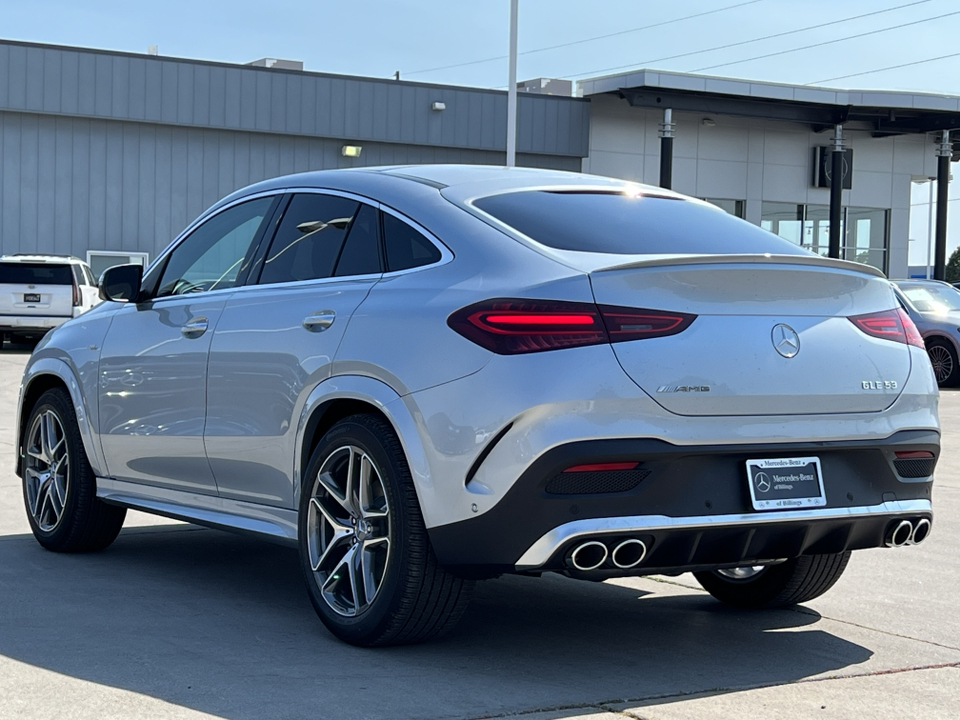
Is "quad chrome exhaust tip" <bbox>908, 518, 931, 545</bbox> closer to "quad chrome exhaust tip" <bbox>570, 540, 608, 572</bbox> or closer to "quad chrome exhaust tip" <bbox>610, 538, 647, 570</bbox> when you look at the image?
"quad chrome exhaust tip" <bbox>610, 538, 647, 570</bbox>

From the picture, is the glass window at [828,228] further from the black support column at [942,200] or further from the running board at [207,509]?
the running board at [207,509]

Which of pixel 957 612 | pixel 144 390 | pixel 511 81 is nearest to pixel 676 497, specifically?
pixel 957 612

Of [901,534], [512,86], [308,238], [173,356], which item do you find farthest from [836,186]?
[901,534]

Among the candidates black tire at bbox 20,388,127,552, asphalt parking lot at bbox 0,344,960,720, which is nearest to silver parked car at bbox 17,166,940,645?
asphalt parking lot at bbox 0,344,960,720

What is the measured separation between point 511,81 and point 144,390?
2524 cm

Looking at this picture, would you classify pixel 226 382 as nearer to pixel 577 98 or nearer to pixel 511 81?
pixel 511 81

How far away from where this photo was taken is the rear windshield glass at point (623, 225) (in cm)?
473

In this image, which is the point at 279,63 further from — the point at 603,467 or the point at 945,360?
the point at 603,467

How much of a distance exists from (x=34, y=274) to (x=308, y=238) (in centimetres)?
2082

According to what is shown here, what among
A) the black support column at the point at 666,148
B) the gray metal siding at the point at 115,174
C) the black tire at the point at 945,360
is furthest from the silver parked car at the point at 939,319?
the gray metal siding at the point at 115,174

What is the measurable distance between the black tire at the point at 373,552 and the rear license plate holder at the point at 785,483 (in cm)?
99

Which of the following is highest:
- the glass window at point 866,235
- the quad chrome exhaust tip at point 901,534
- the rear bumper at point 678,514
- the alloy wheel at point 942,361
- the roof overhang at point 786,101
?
the roof overhang at point 786,101

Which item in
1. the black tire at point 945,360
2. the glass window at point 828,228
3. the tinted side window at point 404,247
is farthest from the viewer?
the glass window at point 828,228

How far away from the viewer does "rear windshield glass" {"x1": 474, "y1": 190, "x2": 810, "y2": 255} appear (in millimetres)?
4730
